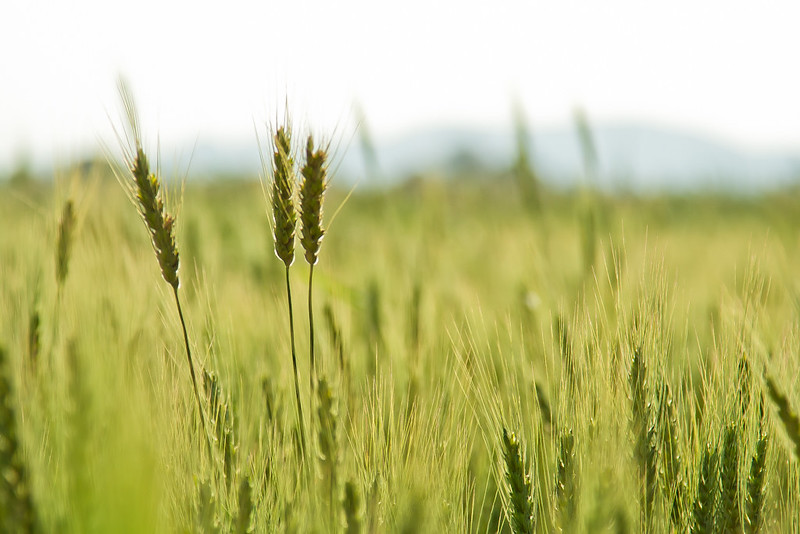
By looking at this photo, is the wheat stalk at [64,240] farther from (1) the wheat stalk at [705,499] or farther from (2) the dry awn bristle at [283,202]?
(1) the wheat stalk at [705,499]

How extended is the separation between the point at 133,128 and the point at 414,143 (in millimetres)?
113626

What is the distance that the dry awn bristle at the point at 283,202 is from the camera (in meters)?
0.70

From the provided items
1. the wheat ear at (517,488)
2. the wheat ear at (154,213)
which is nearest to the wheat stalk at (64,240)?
the wheat ear at (154,213)

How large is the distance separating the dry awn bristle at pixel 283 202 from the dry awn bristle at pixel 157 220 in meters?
0.13

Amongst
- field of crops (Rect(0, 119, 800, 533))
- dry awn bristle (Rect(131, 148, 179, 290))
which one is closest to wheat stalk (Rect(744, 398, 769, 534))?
field of crops (Rect(0, 119, 800, 533))

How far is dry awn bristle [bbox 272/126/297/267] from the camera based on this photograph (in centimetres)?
70

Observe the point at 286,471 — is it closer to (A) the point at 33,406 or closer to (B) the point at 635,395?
(A) the point at 33,406

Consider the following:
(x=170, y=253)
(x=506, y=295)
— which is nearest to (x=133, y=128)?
(x=170, y=253)

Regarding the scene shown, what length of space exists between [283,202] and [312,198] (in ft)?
0.12

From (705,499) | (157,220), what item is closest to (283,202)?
(157,220)

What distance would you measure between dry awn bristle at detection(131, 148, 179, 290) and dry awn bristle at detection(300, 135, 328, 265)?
0.52 ft

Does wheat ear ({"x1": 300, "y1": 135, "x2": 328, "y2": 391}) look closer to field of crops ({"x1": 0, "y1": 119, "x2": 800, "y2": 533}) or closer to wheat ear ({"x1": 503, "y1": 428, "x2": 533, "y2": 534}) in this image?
field of crops ({"x1": 0, "y1": 119, "x2": 800, "y2": 533})

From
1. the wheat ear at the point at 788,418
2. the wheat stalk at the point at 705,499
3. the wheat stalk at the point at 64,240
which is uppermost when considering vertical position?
the wheat stalk at the point at 64,240

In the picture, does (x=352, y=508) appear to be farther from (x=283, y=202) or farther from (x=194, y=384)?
(x=283, y=202)
